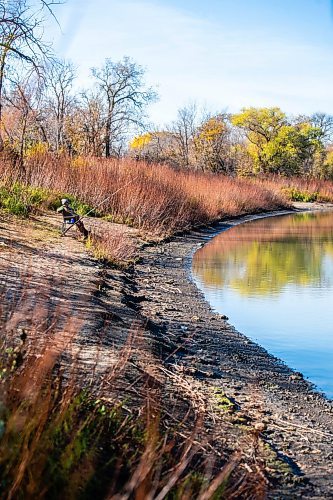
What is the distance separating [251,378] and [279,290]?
18.6 ft

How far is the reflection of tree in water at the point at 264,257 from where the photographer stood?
12.0 m

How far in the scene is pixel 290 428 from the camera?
14.8 ft

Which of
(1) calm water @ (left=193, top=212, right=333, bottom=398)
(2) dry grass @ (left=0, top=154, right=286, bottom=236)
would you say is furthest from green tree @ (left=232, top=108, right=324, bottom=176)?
(2) dry grass @ (left=0, top=154, right=286, bottom=236)

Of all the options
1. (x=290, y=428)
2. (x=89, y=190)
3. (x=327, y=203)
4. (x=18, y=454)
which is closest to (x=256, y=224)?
(x=89, y=190)

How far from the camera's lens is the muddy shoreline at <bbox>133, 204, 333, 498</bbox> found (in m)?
3.98

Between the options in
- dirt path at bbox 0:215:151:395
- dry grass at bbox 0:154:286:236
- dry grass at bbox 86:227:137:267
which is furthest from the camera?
dry grass at bbox 0:154:286:236

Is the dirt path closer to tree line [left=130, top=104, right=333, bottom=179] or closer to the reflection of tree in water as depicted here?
the reflection of tree in water

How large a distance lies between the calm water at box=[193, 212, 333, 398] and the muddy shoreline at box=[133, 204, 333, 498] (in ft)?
1.34

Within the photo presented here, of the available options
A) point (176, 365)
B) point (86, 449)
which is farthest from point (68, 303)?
point (86, 449)

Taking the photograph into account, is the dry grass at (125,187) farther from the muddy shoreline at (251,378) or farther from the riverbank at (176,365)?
the muddy shoreline at (251,378)

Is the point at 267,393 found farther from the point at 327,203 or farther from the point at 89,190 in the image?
the point at 327,203

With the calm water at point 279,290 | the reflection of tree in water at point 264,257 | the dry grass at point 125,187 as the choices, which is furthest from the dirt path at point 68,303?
the dry grass at point 125,187

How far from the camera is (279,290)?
1128cm

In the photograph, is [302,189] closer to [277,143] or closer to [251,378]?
[277,143]
